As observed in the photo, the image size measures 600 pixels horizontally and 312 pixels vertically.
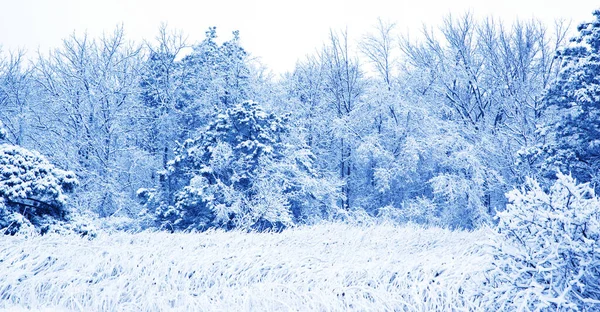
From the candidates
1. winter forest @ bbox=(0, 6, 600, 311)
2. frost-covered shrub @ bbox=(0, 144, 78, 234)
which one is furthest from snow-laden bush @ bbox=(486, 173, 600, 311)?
frost-covered shrub @ bbox=(0, 144, 78, 234)

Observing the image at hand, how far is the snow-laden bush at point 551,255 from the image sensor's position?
4.18m

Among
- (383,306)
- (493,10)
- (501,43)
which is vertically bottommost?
(383,306)

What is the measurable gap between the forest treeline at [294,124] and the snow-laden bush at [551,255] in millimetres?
11168

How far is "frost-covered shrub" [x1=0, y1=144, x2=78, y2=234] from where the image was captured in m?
7.52

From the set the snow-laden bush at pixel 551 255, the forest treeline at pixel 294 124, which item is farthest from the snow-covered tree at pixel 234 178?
the snow-laden bush at pixel 551 255

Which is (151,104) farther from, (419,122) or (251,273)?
(251,273)

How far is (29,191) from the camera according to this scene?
756 centimetres

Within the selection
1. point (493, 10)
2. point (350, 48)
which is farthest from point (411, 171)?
point (493, 10)

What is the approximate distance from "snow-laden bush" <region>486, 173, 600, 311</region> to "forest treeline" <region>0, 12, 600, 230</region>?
1117 centimetres

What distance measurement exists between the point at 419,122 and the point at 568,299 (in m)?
16.7

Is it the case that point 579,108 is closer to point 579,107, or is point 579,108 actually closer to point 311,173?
point 579,107

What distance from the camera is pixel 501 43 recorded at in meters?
21.2

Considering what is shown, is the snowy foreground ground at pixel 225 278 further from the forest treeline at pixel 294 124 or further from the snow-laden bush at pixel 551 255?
the forest treeline at pixel 294 124

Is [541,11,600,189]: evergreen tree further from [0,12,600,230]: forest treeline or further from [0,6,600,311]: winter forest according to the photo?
[0,12,600,230]: forest treeline
